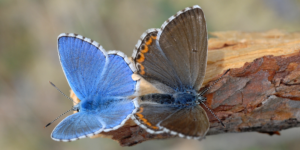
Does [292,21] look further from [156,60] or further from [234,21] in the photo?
[156,60]

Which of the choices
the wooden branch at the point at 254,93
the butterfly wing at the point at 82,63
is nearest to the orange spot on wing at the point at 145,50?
the butterfly wing at the point at 82,63

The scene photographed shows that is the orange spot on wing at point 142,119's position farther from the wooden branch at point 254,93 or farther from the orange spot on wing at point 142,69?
the orange spot on wing at point 142,69

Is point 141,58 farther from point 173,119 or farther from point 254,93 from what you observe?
point 254,93

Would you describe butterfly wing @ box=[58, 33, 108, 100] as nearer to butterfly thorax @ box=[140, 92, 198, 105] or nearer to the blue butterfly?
the blue butterfly

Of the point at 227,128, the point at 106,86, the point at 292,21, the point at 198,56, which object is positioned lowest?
the point at 227,128

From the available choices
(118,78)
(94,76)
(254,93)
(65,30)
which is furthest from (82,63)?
(65,30)

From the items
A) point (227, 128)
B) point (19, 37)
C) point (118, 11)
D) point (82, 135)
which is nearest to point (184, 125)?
point (227, 128)

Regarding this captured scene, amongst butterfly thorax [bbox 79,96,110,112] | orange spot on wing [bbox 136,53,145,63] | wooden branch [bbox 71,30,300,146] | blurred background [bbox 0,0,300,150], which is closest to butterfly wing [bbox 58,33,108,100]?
butterfly thorax [bbox 79,96,110,112]
